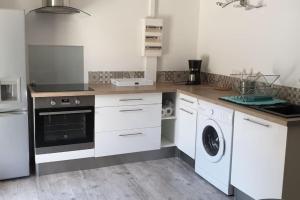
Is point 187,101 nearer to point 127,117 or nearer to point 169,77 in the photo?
point 127,117

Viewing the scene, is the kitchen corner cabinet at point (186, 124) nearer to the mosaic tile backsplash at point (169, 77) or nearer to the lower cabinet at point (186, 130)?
the lower cabinet at point (186, 130)

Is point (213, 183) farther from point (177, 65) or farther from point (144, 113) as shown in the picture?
point (177, 65)

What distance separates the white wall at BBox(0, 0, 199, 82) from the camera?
3.76 meters

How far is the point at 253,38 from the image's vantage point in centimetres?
354

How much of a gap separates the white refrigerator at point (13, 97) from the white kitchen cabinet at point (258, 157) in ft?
6.56

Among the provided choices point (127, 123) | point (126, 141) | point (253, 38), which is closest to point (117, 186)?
point (126, 141)

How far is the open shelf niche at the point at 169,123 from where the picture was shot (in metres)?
4.05

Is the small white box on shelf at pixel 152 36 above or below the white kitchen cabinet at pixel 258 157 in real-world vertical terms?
above

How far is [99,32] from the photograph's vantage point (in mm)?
4004

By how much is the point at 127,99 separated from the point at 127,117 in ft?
0.66

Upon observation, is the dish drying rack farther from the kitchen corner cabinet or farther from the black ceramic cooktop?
the black ceramic cooktop

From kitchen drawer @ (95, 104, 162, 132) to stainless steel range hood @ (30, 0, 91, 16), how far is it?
107 cm

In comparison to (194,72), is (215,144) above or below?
below

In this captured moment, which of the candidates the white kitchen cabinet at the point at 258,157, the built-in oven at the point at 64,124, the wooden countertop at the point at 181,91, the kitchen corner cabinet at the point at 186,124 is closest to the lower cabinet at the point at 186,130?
the kitchen corner cabinet at the point at 186,124
